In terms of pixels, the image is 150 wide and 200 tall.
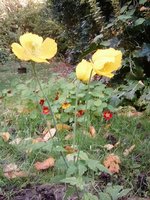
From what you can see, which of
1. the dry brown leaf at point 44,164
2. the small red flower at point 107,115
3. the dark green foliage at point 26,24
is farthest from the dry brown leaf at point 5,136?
the dark green foliage at point 26,24

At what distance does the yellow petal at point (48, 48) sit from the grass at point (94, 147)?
0.33 meters

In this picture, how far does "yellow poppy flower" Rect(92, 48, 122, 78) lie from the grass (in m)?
0.36

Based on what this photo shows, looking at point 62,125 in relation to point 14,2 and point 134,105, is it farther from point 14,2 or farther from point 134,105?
point 14,2

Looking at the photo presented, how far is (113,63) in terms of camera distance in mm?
1381

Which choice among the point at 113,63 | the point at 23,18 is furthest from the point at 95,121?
the point at 23,18

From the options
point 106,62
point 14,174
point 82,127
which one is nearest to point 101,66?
point 106,62

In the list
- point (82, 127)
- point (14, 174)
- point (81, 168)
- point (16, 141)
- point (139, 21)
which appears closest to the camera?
point (81, 168)

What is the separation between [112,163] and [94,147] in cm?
33

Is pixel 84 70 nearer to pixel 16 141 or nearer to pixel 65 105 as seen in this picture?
pixel 16 141

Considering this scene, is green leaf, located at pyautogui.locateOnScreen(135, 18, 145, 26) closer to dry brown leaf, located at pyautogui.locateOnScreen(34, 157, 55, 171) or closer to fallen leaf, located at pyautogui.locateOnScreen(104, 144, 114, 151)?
fallen leaf, located at pyautogui.locateOnScreen(104, 144, 114, 151)

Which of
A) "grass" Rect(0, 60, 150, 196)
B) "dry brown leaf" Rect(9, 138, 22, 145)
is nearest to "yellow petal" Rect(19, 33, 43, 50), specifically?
"grass" Rect(0, 60, 150, 196)

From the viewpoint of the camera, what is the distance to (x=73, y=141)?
1.80 metres

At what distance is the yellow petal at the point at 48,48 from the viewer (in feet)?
4.60

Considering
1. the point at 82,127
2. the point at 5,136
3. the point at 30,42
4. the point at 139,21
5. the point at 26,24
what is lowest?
the point at 26,24
